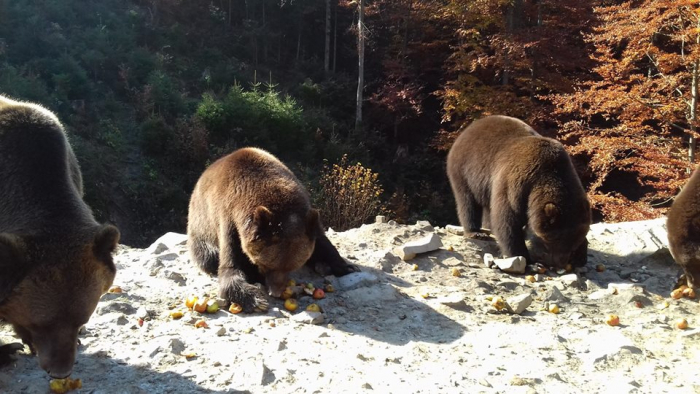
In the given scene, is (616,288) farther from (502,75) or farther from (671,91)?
(502,75)

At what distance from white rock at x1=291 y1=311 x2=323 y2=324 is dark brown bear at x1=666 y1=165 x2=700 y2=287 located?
13.8 feet

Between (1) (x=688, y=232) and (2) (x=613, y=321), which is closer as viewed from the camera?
(2) (x=613, y=321)

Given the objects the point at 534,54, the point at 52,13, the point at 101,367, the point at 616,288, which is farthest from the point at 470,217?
the point at 52,13

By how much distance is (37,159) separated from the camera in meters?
4.44

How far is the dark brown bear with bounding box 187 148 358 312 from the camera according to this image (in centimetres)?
618

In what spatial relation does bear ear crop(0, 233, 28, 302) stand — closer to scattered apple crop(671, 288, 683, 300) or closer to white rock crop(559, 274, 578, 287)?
white rock crop(559, 274, 578, 287)

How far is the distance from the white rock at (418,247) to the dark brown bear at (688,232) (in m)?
2.90

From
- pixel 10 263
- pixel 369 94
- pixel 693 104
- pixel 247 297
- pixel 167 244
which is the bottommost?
pixel 167 244

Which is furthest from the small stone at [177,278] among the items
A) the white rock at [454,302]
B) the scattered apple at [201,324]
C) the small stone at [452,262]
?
the small stone at [452,262]

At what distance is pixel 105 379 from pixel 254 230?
6.72 ft

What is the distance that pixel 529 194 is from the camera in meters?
7.98

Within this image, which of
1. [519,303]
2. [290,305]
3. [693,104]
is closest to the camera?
[290,305]

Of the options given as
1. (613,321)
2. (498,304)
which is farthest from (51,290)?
(613,321)

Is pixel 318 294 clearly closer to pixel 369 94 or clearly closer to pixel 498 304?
pixel 498 304
